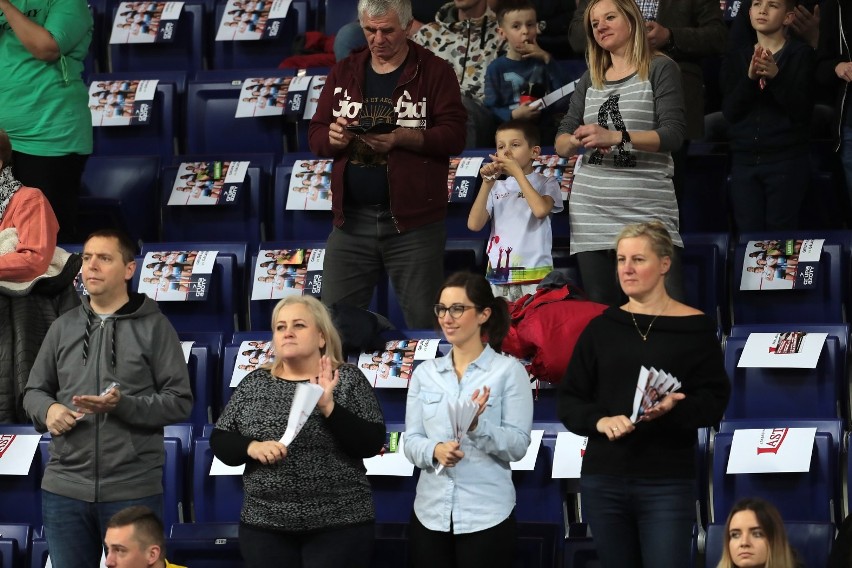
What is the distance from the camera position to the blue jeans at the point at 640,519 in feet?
12.7

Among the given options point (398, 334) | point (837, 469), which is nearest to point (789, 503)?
point (837, 469)

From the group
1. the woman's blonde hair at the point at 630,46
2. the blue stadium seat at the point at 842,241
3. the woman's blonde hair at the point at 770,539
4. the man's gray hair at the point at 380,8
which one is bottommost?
the woman's blonde hair at the point at 770,539

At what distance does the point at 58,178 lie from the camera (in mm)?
6066

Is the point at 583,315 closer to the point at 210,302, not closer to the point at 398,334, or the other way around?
the point at 398,334

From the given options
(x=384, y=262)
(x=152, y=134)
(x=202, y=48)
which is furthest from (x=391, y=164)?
(x=202, y=48)

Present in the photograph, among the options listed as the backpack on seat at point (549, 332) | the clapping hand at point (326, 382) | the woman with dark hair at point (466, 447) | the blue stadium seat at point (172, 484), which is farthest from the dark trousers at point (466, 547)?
the blue stadium seat at point (172, 484)

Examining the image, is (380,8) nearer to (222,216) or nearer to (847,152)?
(222,216)

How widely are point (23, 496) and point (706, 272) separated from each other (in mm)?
→ 2583

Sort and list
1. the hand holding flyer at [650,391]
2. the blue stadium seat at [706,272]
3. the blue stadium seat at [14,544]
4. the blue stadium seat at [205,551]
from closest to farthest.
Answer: the hand holding flyer at [650,391], the blue stadium seat at [205,551], the blue stadium seat at [14,544], the blue stadium seat at [706,272]

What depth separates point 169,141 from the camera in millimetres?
7121

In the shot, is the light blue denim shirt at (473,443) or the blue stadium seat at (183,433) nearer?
the light blue denim shirt at (473,443)

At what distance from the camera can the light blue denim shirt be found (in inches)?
162

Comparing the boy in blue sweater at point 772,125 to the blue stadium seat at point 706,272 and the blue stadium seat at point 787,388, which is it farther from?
the blue stadium seat at point 787,388

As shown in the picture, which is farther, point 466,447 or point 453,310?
point 453,310
